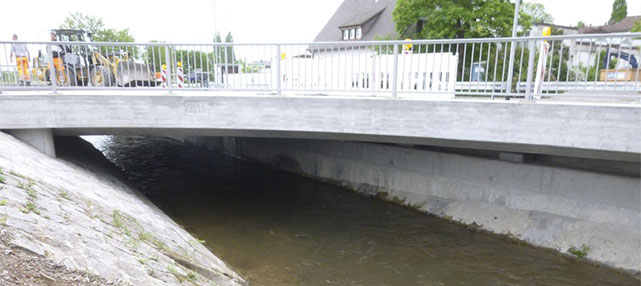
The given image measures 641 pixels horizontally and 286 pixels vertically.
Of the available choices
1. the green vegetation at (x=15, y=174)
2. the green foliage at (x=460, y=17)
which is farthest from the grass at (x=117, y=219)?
the green foliage at (x=460, y=17)

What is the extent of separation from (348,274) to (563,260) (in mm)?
4288

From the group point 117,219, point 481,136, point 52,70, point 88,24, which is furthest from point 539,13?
point 117,219

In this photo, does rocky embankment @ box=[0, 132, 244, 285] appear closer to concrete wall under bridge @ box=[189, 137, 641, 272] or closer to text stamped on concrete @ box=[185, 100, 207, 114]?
text stamped on concrete @ box=[185, 100, 207, 114]

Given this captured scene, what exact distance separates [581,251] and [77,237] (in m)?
8.49

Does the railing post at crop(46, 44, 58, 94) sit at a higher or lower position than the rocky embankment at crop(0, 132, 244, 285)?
higher

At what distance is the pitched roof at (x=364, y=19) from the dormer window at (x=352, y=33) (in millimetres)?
352

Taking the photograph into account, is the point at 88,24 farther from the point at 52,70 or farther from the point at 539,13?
the point at 539,13

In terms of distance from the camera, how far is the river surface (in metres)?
6.84

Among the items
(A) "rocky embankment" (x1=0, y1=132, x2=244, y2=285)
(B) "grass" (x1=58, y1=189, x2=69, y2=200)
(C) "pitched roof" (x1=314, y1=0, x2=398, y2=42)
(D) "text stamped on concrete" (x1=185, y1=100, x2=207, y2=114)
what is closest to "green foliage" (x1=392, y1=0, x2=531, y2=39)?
(C) "pitched roof" (x1=314, y1=0, x2=398, y2=42)

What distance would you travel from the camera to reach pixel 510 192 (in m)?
8.75

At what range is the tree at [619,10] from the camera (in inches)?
2786

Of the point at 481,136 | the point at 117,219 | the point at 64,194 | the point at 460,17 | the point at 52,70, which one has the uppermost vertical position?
the point at 460,17

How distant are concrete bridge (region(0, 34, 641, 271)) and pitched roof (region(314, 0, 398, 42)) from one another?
21573 mm

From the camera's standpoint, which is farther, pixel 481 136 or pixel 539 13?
pixel 539 13
